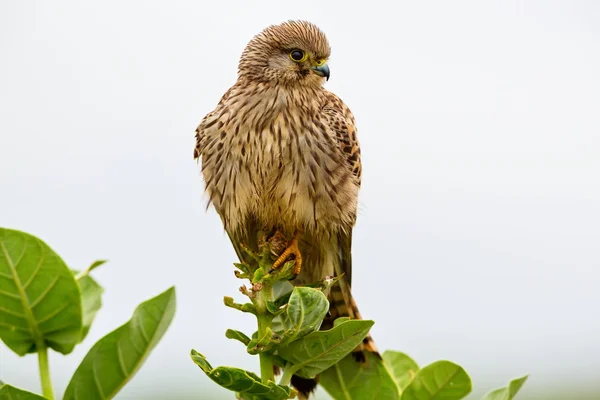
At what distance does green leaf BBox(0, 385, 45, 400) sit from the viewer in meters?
1.37

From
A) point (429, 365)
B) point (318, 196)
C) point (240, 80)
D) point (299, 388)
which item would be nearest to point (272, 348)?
point (429, 365)

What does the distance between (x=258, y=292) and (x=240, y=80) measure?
6.31 ft

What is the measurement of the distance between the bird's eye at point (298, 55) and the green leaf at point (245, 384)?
6.75 feet

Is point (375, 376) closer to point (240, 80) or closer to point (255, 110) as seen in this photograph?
point (255, 110)

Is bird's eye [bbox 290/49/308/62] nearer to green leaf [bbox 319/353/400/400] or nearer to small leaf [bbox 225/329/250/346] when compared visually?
green leaf [bbox 319/353/400/400]

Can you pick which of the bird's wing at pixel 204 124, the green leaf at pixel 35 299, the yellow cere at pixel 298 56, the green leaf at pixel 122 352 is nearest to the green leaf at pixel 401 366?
the green leaf at pixel 122 352

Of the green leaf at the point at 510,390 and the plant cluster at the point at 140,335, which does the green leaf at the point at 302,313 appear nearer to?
the plant cluster at the point at 140,335

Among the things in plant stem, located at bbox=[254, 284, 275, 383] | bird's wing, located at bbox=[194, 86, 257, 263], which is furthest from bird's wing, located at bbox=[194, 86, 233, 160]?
plant stem, located at bbox=[254, 284, 275, 383]

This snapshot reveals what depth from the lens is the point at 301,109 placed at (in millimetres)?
3287

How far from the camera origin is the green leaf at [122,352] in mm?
1526

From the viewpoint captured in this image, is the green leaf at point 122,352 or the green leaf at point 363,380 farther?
the green leaf at point 363,380

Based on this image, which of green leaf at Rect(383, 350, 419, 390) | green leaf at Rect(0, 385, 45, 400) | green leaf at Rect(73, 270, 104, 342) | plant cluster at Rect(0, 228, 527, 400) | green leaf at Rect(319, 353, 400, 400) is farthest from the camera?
green leaf at Rect(383, 350, 419, 390)

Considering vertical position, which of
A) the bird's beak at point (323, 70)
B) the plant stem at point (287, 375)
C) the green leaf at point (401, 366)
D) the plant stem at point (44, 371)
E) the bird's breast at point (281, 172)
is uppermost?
the bird's beak at point (323, 70)

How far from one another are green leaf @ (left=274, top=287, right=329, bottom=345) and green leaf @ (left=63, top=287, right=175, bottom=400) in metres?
0.24
